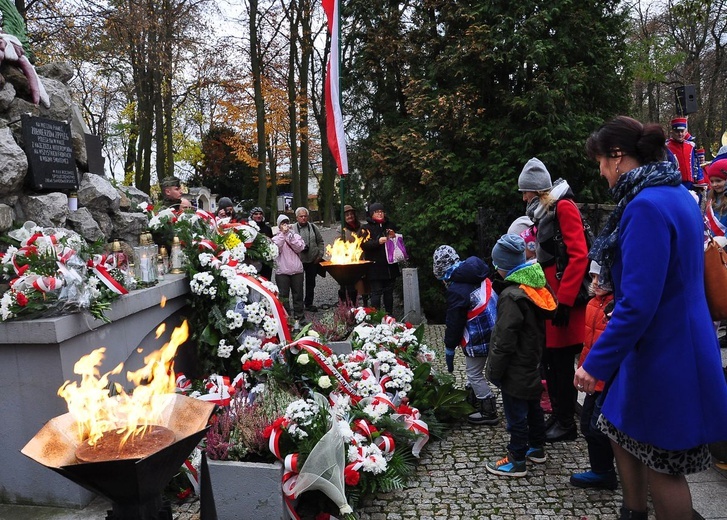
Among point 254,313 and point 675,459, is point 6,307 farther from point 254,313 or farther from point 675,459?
point 675,459

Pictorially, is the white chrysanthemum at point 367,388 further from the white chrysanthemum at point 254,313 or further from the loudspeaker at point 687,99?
the loudspeaker at point 687,99

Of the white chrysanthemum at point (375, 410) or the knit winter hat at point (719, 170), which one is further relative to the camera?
the knit winter hat at point (719, 170)

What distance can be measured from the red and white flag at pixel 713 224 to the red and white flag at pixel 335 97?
4.92m

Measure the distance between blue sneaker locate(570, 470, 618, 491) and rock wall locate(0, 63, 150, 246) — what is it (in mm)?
4229

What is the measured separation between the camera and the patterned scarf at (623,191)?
2.35 meters

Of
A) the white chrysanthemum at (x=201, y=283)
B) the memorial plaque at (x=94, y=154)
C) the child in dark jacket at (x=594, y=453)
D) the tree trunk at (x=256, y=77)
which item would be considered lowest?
the child in dark jacket at (x=594, y=453)


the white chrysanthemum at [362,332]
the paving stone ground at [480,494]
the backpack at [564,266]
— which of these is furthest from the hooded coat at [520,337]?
the white chrysanthemum at [362,332]

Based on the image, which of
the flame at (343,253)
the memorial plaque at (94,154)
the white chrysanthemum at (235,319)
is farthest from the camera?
the flame at (343,253)

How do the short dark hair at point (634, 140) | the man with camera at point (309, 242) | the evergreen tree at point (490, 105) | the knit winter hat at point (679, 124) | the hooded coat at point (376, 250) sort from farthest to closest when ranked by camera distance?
the man with camera at point (309, 242), the evergreen tree at point (490, 105), the hooded coat at point (376, 250), the knit winter hat at point (679, 124), the short dark hair at point (634, 140)

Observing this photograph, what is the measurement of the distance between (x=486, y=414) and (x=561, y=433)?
2.29 feet

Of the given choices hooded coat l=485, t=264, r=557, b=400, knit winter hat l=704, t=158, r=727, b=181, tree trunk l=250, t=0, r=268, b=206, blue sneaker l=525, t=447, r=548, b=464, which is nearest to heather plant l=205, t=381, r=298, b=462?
hooded coat l=485, t=264, r=557, b=400

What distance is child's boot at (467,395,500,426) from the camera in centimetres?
500

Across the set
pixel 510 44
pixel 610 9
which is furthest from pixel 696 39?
pixel 510 44

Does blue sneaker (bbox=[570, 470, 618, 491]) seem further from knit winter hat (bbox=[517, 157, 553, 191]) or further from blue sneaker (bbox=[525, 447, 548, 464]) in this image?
knit winter hat (bbox=[517, 157, 553, 191])
